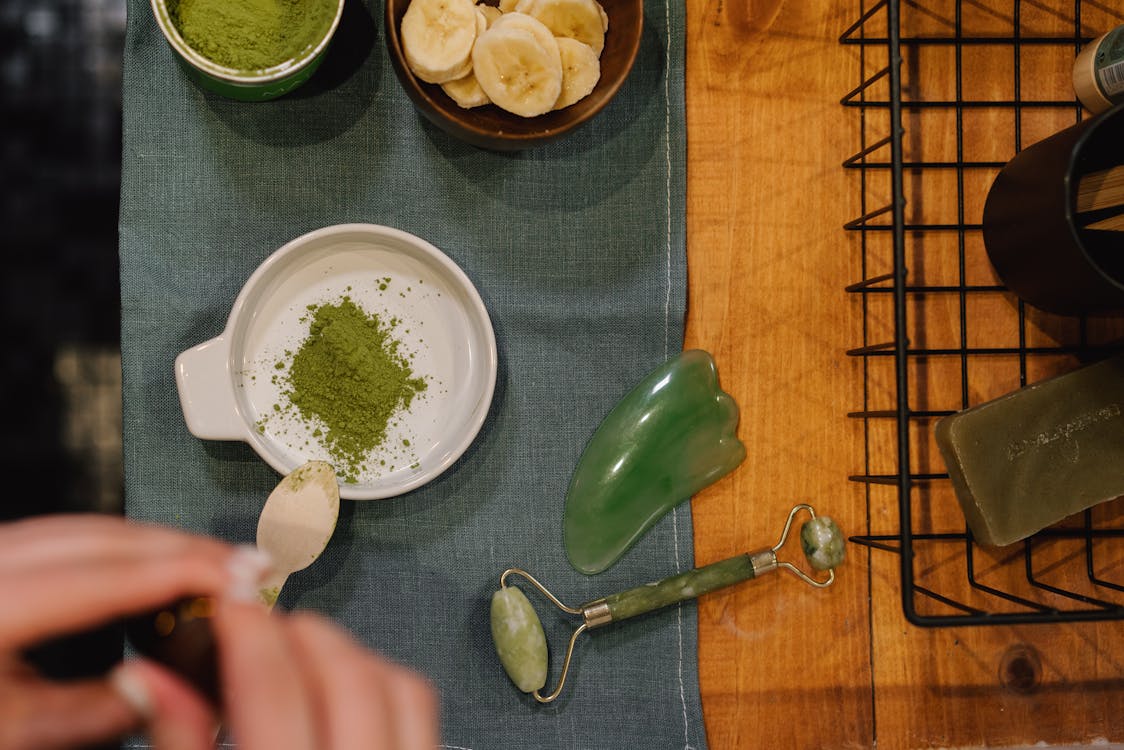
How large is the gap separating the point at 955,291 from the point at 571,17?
1.50 feet

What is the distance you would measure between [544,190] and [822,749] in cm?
62

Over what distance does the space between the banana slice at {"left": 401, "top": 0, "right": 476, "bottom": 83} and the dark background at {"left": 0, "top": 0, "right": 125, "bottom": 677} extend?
11.8 inches

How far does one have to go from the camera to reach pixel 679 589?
0.77 metres

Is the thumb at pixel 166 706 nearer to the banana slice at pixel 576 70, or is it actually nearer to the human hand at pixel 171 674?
the human hand at pixel 171 674

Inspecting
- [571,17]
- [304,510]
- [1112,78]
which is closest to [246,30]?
[571,17]

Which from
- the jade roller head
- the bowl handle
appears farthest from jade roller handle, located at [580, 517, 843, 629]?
the bowl handle

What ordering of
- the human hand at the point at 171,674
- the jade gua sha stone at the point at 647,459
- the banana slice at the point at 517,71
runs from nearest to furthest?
the human hand at the point at 171,674
the banana slice at the point at 517,71
the jade gua sha stone at the point at 647,459

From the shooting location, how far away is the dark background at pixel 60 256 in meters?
0.75

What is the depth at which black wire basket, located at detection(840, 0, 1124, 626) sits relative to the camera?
0.81 metres

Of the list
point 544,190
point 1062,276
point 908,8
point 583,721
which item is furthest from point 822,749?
point 908,8

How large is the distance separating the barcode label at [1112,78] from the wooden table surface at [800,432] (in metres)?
0.05

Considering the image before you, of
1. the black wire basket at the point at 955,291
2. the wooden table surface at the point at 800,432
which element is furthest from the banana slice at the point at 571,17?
the black wire basket at the point at 955,291

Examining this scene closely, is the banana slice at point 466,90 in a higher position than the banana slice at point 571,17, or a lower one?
lower

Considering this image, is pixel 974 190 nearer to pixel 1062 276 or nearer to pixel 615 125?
pixel 1062 276
